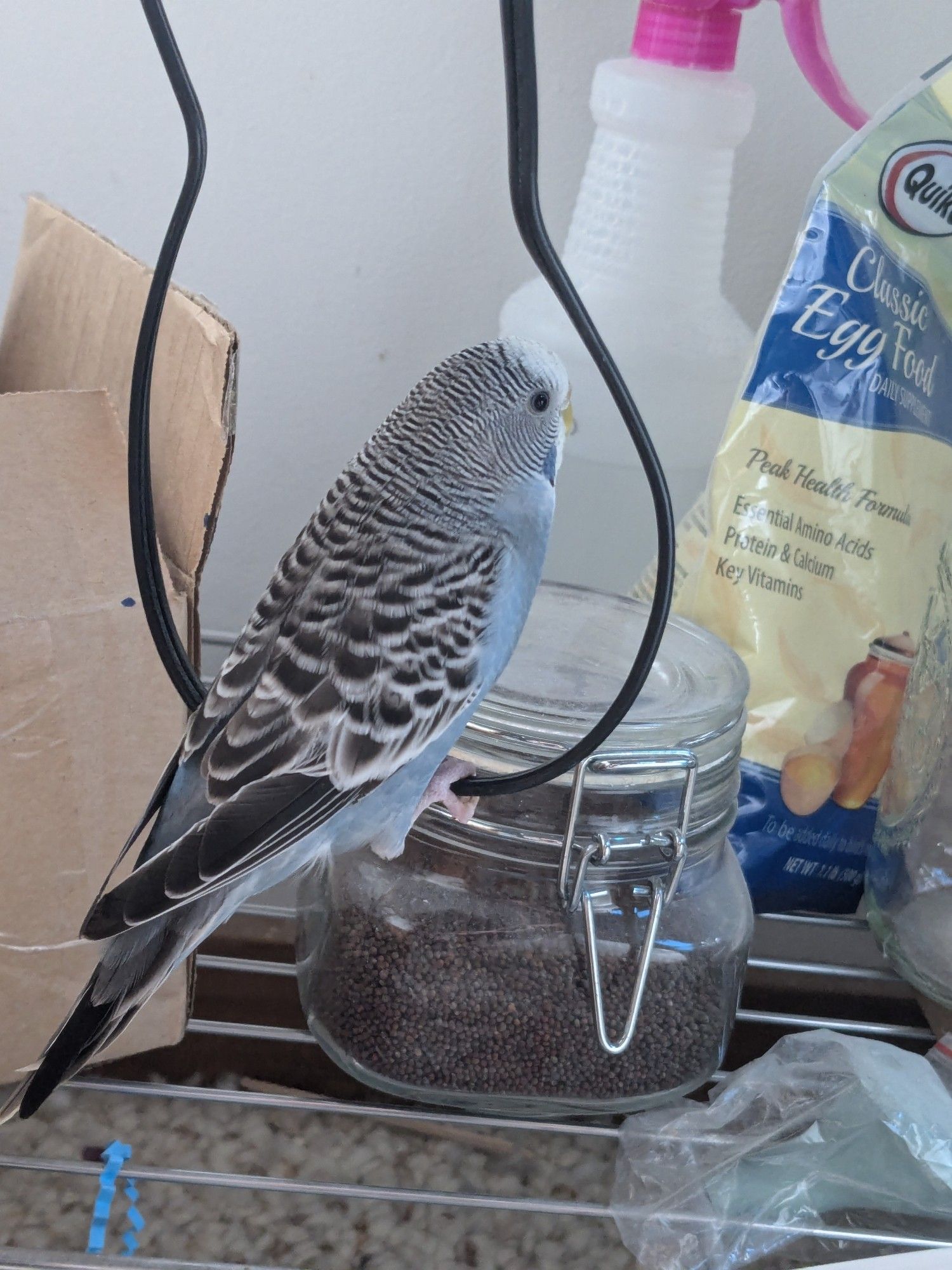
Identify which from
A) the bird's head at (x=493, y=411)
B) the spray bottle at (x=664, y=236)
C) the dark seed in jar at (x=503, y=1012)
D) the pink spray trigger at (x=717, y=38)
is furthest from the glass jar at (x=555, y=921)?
the pink spray trigger at (x=717, y=38)

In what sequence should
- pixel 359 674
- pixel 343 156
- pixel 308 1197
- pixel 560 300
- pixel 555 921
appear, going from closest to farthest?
pixel 560 300
pixel 359 674
pixel 555 921
pixel 308 1197
pixel 343 156

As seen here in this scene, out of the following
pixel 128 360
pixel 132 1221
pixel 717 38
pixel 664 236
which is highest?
pixel 717 38

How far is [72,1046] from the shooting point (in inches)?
16.5

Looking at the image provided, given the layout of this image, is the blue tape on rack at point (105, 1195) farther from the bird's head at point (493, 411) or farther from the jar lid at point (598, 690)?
the bird's head at point (493, 411)

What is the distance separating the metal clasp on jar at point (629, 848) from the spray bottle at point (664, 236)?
0.33 meters

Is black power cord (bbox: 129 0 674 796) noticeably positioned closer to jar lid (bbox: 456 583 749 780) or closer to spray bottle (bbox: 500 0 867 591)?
jar lid (bbox: 456 583 749 780)

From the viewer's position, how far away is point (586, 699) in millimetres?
561

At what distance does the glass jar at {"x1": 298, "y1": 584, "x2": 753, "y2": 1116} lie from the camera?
551mm

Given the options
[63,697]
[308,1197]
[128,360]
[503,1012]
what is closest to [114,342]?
[128,360]

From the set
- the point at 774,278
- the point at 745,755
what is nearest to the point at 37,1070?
the point at 745,755

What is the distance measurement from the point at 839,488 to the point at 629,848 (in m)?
0.29

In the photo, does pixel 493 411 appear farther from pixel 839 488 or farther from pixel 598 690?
pixel 839 488

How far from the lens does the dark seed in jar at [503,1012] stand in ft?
1.90

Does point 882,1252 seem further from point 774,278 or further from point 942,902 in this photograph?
point 774,278
